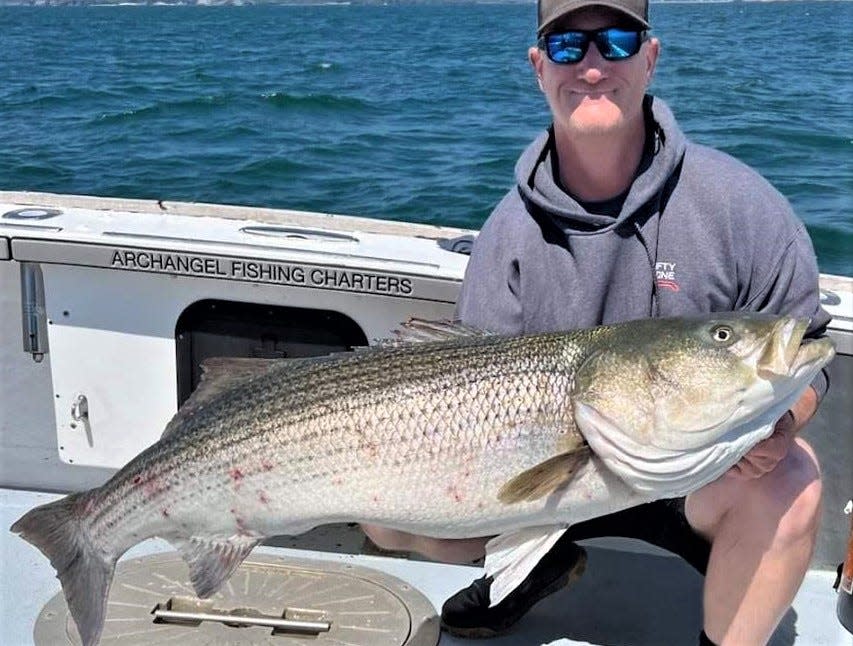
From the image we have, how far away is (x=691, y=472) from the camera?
2311 mm

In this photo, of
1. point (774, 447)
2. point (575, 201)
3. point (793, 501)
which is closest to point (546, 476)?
point (774, 447)

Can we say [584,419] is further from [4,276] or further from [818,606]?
[4,276]

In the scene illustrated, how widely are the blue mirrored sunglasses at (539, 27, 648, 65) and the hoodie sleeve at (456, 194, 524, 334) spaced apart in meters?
0.45

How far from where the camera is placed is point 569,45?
279 cm

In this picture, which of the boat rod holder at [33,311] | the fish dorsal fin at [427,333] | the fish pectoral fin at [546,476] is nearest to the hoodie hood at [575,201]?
the fish dorsal fin at [427,333]

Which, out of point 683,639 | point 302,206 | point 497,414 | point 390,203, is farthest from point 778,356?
point 302,206

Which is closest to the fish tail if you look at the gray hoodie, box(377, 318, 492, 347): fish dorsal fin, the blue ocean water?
box(377, 318, 492, 347): fish dorsal fin

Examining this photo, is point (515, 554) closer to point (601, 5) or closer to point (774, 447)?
point (774, 447)

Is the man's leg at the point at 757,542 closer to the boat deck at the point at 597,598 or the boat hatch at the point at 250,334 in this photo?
the boat deck at the point at 597,598

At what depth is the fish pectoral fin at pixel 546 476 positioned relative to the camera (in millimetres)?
2270

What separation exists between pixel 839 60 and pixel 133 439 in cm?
2423

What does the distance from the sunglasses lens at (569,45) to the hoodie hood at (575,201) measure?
0.27 metres

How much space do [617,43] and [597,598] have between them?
170 cm

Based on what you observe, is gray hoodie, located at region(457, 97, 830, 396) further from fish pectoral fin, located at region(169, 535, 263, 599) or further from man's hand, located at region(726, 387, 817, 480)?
fish pectoral fin, located at region(169, 535, 263, 599)
